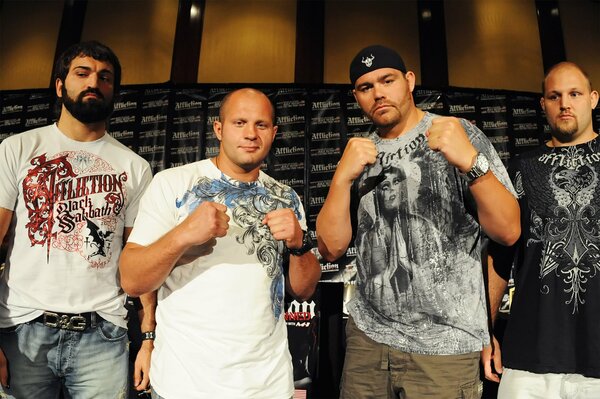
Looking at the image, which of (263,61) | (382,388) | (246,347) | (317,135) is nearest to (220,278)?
(246,347)

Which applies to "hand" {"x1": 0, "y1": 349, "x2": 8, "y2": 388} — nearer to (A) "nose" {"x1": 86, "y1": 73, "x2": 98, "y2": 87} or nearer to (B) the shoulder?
(B) the shoulder

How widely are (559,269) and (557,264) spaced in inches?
0.8

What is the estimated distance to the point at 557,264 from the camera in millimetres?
1837

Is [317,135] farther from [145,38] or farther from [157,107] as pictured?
[145,38]

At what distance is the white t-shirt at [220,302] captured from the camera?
1.36m

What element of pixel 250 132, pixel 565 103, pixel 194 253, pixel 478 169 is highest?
pixel 565 103

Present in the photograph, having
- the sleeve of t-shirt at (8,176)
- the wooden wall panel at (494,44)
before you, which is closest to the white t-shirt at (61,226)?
the sleeve of t-shirt at (8,176)

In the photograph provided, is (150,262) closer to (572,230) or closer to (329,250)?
(329,250)

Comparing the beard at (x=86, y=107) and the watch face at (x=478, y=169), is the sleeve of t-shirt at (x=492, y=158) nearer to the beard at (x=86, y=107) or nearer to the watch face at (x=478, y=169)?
the watch face at (x=478, y=169)

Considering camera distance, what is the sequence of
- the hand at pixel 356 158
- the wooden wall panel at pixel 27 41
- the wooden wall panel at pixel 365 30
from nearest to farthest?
the hand at pixel 356 158
the wooden wall panel at pixel 365 30
the wooden wall panel at pixel 27 41

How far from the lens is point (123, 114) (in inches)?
183

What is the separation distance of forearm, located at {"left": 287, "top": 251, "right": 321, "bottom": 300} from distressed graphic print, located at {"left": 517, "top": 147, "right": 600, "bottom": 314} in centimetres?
94

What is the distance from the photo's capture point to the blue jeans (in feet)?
5.43

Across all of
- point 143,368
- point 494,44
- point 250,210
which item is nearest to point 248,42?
point 494,44
